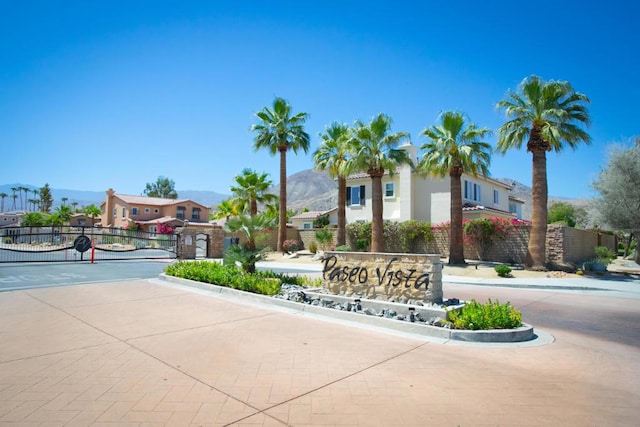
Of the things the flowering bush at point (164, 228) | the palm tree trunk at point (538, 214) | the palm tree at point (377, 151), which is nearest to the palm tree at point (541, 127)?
the palm tree trunk at point (538, 214)

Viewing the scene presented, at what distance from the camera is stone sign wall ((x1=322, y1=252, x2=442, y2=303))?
31.6ft

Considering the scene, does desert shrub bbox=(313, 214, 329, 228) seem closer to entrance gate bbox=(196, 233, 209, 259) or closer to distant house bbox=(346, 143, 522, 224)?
distant house bbox=(346, 143, 522, 224)

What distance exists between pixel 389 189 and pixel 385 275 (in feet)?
79.9

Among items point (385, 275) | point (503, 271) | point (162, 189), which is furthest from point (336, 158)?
point (162, 189)

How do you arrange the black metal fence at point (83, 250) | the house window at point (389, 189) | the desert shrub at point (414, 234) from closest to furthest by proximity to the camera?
the black metal fence at point (83, 250) → the desert shrub at point (414, 234) → the house window at point (389, 189)

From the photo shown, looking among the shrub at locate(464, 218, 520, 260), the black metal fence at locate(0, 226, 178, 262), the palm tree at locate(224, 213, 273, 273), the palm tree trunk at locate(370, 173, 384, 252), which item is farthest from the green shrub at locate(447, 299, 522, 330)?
the black metal fence at locate(0, 226, 178, 262)

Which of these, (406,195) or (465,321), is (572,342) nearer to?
(465,321)

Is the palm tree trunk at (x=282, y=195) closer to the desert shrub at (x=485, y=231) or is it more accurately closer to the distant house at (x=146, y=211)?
the desert shrub at (x=485, y=231)

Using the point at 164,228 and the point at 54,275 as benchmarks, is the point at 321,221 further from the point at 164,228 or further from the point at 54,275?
the point at 54,275

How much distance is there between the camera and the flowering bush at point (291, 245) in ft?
110

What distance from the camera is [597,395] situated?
4809 millimetres

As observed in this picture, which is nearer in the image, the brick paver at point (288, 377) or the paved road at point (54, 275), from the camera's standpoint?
the brick paver at point (288, 377)

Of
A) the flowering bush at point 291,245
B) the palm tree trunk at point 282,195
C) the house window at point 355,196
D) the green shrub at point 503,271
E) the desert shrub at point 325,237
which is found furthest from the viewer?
the house window at point 355,196

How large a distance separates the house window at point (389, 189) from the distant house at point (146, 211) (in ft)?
106
